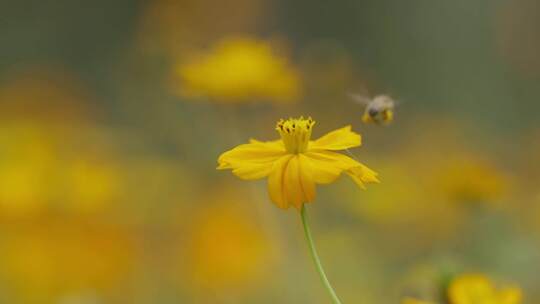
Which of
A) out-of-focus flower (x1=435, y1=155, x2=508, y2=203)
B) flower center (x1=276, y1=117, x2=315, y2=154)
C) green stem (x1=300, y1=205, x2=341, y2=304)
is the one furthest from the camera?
out-of-focus flower (x1=435, y1=155, x2=508, y2=203)

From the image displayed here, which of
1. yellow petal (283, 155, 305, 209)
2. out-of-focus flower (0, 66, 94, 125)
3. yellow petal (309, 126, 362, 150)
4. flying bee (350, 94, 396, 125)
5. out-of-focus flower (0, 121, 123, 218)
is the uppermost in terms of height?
out-of-focus flower (0, 66, 94, 125)

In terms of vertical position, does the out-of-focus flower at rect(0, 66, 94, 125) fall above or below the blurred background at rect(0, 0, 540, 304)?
above

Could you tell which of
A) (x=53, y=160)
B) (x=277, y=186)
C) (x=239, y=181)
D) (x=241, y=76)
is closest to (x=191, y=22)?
(x=239, y=181)

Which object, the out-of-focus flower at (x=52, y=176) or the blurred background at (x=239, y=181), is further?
the out-of-focus flower at (x=52, y=176)

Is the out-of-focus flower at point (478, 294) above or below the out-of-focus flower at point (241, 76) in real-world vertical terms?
below

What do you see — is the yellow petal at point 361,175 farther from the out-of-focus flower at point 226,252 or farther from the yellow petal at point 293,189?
the out-of-focus flower at point 226,252

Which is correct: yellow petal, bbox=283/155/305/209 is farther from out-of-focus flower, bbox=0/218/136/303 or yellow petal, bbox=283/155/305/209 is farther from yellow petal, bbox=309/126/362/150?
out-of-focus flower, bbox=0/218/136/303

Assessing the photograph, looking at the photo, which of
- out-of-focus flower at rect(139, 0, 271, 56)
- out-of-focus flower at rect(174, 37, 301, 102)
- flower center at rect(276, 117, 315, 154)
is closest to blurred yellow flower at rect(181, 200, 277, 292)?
out-of-focus flower at rect(174, 37, 301, 102)

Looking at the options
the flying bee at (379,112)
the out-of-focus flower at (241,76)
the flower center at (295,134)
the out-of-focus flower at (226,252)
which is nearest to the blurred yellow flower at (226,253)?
the out-of-focus flower at (226,252)
